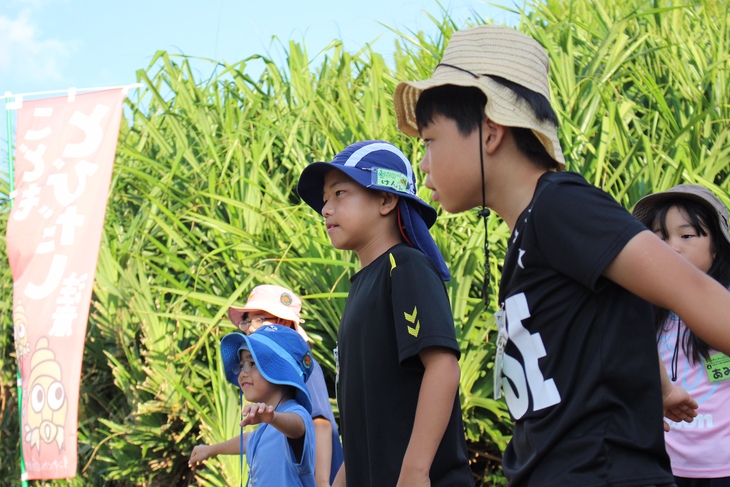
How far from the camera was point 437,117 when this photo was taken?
187cm

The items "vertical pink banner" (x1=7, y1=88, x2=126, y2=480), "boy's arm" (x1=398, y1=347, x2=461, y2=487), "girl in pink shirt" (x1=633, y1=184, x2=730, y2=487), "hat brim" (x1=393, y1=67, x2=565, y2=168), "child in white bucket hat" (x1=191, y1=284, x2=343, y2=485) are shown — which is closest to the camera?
"hat brim" (x1=393, y1=67, x2=565, y2=168)

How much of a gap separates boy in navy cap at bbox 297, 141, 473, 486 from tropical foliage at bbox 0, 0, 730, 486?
157cm

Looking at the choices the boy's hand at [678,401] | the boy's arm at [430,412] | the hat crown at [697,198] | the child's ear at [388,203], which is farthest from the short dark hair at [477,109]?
the hat crown at [697,198]

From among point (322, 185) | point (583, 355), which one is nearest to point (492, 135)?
point (583, 355)

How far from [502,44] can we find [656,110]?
331cm

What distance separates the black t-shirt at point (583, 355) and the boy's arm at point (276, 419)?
3.43ft

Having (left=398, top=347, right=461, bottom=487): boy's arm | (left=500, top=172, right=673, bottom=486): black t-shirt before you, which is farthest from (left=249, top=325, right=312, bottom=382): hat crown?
(left=500, top=172, right=673, bottom=486): black t-shirt

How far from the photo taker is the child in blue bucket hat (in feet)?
10.3

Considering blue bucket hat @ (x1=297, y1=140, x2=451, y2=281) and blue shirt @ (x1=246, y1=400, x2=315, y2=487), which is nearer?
blue bucket hat @ (x1=297, y1=140, x2=451, y2=281)

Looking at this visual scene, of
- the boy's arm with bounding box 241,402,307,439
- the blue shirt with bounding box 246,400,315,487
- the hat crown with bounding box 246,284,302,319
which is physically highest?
the hat crown with bounding box 246,284,302,319

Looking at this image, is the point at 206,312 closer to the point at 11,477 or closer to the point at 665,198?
the point at 665,198

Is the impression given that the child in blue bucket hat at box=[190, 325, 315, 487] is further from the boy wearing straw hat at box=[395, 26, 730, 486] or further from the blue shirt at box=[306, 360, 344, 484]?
the boy wearing straw hat at box=[395, 26, 730, 486]

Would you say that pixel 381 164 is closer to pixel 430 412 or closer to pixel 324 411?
pixel 430 412

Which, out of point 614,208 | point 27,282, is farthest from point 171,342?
point 614,208
